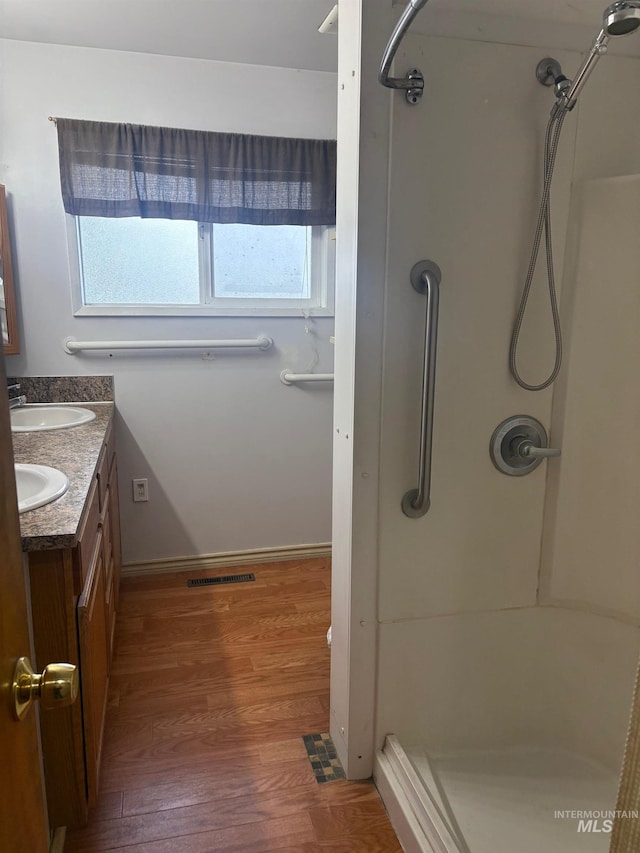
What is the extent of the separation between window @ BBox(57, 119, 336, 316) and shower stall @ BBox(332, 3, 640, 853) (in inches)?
58.1

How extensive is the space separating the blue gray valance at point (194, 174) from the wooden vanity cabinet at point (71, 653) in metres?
1.51

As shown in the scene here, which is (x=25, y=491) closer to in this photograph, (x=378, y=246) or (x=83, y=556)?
(x=83, y=556)

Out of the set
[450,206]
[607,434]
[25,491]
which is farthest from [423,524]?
[25,491]

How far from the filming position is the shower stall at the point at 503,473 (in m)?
1.38

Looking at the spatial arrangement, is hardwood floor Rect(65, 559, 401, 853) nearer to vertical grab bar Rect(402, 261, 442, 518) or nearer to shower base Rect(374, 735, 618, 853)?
shower base Rect(374, 735, 618, 853)

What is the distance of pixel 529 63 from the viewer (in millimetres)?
1378

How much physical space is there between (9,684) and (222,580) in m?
2.27

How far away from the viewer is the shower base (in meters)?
1.38

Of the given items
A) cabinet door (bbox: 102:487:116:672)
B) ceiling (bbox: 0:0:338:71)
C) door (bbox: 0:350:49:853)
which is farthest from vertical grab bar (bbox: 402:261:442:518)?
ceiling (bbox: 0:0:338:71)

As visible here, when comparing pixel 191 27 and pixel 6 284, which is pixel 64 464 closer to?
pixel 6 284

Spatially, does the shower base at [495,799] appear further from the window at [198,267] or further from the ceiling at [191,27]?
the ceiling at [191,27]

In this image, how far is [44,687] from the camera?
26.3 inches

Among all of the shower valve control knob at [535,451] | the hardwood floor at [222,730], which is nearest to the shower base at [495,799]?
the hardwood floor at [222,730]

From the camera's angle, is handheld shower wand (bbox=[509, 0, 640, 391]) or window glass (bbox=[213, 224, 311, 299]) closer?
handheld shower wand (bbox=[509, 0, 640, 391])
